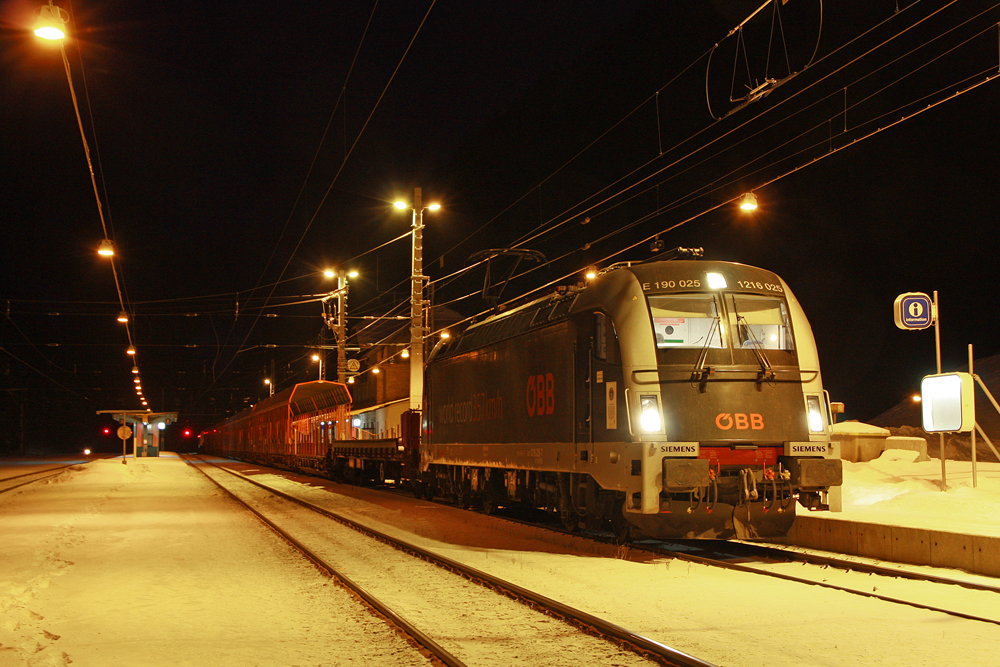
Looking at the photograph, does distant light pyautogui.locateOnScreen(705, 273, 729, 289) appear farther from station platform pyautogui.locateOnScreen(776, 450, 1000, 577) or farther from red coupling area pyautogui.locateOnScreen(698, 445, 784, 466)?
station platform pyautogui.locateOnScreen(776, 450, 1000, 577)

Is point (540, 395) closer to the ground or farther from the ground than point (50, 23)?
closer to the ground

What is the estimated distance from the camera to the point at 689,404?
10.8 meters

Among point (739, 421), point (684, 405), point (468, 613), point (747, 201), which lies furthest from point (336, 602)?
point (747, 201)

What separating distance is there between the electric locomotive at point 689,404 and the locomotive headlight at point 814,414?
15 mm

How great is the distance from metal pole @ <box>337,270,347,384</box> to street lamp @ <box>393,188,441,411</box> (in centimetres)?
881

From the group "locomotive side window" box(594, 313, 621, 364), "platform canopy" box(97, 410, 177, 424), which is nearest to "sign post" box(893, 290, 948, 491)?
"locomotive side window" box(594, 313, 621, 364)

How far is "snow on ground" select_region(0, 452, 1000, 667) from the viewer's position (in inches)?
256

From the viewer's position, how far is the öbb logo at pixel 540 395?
13.2 metres

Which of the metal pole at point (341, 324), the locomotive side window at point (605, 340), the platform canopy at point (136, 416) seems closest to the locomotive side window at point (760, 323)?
the locomotive side window at point (605, 340)

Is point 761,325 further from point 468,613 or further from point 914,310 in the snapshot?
point 914,310

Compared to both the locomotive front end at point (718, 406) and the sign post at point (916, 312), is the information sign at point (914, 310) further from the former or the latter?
the locomotive front end at point (718, 406)

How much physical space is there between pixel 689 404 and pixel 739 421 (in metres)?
0.67

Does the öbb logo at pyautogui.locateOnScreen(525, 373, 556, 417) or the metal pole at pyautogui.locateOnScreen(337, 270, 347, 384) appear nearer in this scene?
the öbb logo at pyautogui.locateOnScreen(525, 373, 556, 417)

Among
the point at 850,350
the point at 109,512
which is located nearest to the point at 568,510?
the point at 109,512
